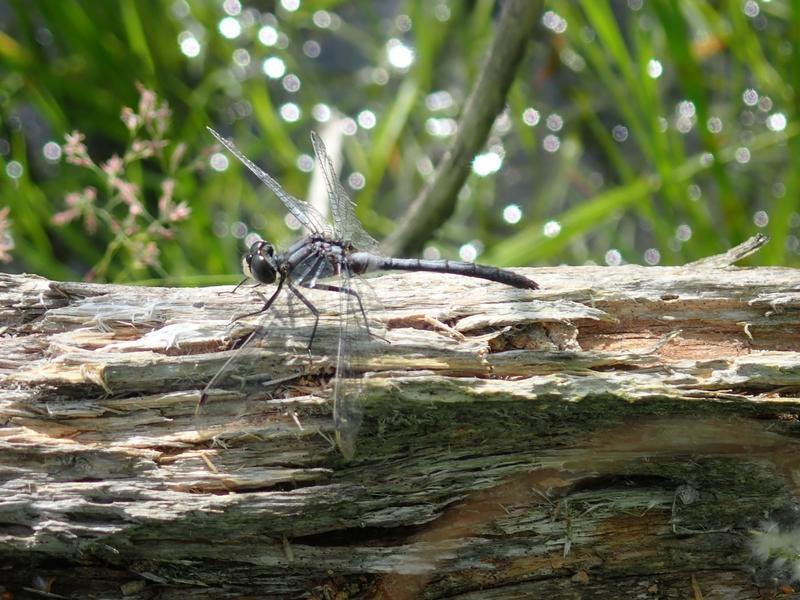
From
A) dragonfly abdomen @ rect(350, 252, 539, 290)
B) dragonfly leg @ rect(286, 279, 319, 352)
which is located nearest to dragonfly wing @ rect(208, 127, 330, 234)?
dragonfly abdomen @ rect(350, 252, 539, 290)

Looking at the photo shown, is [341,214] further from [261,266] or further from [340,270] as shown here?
[261,266]

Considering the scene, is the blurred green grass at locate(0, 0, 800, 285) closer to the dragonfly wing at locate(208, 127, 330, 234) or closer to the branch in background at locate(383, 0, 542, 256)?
the branch in background at locate(383, 0, 542, 256)

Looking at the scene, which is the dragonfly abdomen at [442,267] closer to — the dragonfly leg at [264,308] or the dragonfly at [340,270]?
the dragonfly at [340,270]

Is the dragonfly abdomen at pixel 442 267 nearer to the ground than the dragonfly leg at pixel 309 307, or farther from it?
farther from it

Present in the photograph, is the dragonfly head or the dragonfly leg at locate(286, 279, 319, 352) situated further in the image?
the dragonfly head

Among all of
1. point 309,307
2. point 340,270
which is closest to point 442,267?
point 340,270

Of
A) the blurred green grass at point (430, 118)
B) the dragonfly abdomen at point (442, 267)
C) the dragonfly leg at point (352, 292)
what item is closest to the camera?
the dragonfly leg at point (352, 292)

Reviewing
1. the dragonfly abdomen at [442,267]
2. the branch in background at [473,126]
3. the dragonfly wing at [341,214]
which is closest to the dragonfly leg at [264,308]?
the dragonfly abdomen at [442,267]
